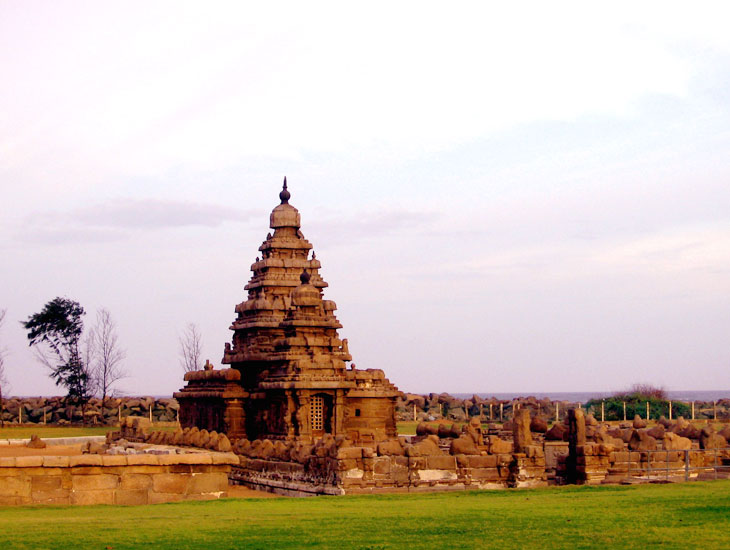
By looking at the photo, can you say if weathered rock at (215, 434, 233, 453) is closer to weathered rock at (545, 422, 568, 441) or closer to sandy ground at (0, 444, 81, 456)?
sandy ground at (0, 444, 81, 456)

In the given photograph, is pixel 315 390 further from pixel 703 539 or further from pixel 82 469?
pixel 703 539

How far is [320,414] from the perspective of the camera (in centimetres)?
3609

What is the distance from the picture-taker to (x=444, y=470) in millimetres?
27359

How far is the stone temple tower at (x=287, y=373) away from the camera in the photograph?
35875mm

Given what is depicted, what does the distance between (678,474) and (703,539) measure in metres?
16.1

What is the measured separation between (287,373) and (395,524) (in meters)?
21.7

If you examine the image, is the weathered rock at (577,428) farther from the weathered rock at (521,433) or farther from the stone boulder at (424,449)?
the stone boulder at (424,449)

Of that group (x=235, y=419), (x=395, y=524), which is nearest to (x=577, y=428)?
(x=235, y=419)

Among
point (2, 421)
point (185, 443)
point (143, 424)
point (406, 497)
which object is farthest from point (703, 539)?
point (2, 421)

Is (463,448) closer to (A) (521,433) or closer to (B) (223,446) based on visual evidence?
(A) (521,433)

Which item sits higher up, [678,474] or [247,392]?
[247,392]

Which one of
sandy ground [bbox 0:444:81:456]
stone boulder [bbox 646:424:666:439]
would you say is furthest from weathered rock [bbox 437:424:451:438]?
sandy ground [bbox 0:444:81:456]

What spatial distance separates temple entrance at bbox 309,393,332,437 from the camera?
36.0m

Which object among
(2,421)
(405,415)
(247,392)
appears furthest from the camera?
(405,415)
